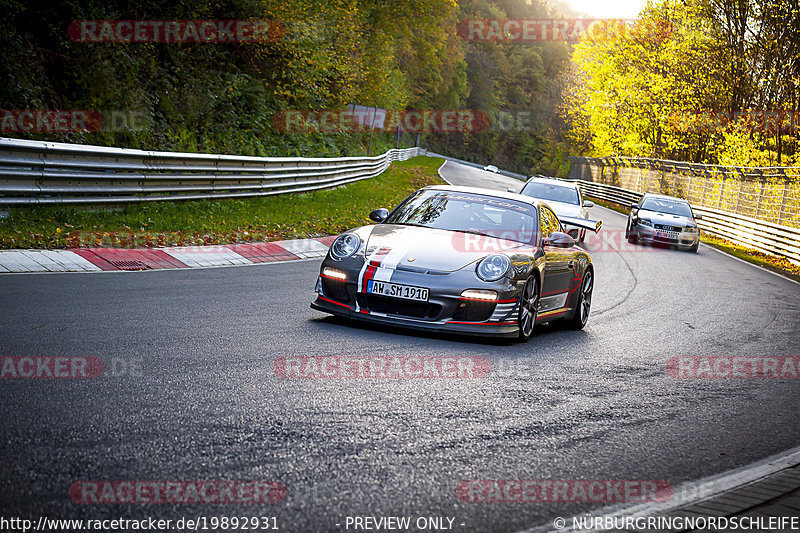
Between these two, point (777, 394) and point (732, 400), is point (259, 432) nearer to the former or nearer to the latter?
point (732, 400)

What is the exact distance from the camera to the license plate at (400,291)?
277 inches

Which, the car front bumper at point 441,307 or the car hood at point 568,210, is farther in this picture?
the car hood at point 568,210

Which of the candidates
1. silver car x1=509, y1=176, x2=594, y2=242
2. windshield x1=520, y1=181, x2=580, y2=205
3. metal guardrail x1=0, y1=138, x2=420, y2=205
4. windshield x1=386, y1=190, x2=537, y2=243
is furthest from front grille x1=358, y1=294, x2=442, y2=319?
windshield x1=520, y1=181, x2=580, y2=205

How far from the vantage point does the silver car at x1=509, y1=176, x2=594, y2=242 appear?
60.1ft

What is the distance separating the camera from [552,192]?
1938 centimetres

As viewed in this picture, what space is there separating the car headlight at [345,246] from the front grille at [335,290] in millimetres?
242

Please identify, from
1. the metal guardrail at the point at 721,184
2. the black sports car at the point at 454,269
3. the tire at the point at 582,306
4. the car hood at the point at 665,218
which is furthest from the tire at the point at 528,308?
the metal guardrail at the point at 721,184

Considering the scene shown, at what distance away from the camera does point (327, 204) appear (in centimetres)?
2092

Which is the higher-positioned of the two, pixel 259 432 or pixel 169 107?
pixel 169 107

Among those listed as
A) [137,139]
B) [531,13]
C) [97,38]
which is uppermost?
[531,13]

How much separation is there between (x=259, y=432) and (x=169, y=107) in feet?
54.8

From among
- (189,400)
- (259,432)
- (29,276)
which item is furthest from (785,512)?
(29,276)

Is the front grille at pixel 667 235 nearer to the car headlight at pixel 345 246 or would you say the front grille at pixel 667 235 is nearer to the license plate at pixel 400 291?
the car headlight at pixel 345 246

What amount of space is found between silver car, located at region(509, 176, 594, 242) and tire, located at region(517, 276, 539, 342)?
10.2 metres
